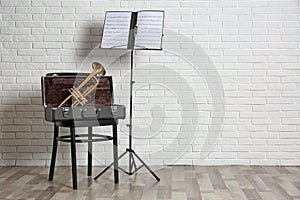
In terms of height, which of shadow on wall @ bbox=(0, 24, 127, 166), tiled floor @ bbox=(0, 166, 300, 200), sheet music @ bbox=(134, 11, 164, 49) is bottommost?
tiled floor @ bbox=(0, 166, 300, 200)

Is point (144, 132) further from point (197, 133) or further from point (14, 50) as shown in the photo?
point (14, 50)

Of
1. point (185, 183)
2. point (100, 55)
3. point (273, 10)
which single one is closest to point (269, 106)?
point (273, 10)

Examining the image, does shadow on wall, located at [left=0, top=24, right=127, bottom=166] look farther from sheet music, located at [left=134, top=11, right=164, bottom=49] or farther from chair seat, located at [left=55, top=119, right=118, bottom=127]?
chair seat, located at [left=55, top=119, right=118, bottom=127]

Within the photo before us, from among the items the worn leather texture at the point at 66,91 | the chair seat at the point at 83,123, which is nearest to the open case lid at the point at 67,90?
the worn leather texture at the point at 66,91

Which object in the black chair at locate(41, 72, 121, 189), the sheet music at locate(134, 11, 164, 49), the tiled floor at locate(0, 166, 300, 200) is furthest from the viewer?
the sheet music at locate(134, 11, 164, 49)

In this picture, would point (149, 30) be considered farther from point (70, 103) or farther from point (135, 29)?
point (70, 103)

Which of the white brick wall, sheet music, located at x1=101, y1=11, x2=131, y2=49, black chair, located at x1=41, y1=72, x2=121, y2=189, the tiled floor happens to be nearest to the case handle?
black chair, located at x1=41, y1=72, x2=121, y2=189

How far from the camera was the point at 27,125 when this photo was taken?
5.97 metres

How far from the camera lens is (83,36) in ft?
19.3

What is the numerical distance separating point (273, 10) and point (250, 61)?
0.53m

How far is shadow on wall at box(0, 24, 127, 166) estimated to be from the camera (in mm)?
5926

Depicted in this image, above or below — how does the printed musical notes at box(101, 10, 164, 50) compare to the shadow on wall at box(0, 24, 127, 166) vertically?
above

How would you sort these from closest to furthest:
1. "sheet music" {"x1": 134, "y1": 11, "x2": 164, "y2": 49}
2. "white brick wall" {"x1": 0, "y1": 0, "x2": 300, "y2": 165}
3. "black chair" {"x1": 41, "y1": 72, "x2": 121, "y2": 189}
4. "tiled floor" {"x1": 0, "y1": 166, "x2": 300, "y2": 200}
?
"tiled floor" {"x1": 0, "y1": 166, "x2": 300, "y2": 200} < "black chair" {"x1": 41, "y1": 72, "x2": 121, "y2": 189} < "sheet music" {"x1": 134, "y1": 11, "x2": 164, "y2": 49} < "white brick wall" {"x1": 0, "y1": 0, "x2": 300, "y2": 165}

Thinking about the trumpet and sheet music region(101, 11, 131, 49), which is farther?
sheet music region(101, 11, 131, 49)
